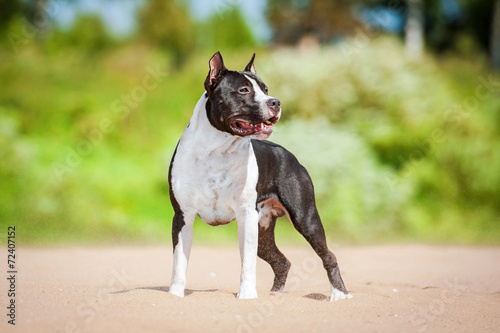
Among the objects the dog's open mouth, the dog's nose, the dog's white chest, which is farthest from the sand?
the dog's nose

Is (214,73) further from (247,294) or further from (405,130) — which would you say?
(405,130)

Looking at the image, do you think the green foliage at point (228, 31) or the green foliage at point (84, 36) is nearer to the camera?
the green foliage at point (84, 36)

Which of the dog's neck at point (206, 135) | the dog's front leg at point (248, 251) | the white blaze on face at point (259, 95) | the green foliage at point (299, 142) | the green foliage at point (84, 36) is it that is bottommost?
the dog's front leg at point (248, 251)

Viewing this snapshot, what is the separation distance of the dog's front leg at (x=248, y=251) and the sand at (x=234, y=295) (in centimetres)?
14

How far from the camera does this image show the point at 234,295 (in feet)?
17.5

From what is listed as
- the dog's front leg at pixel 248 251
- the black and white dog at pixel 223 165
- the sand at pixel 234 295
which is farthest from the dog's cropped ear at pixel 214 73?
the sand at pixel 234 295

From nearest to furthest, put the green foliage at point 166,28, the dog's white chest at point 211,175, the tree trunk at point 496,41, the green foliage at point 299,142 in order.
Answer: the dog's white chest at point 211,175
the green foliage at point 299,142
the tree trunk at point 496,41
the green foliage at point 166,28

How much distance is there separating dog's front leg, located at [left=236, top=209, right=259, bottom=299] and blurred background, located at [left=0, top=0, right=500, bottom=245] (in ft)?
22.8

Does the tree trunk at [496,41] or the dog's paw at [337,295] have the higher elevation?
the tree trunk at [496,41]

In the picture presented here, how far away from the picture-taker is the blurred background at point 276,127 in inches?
503

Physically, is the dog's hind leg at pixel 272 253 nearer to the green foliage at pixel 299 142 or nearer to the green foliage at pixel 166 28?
the green foliage at pixel 299 142

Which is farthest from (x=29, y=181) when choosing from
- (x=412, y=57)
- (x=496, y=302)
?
(x=412, y=57)

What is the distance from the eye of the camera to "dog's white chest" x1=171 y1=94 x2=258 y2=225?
5.11 m

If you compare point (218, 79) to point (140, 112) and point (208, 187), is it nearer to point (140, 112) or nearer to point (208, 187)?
point (208, 187)
